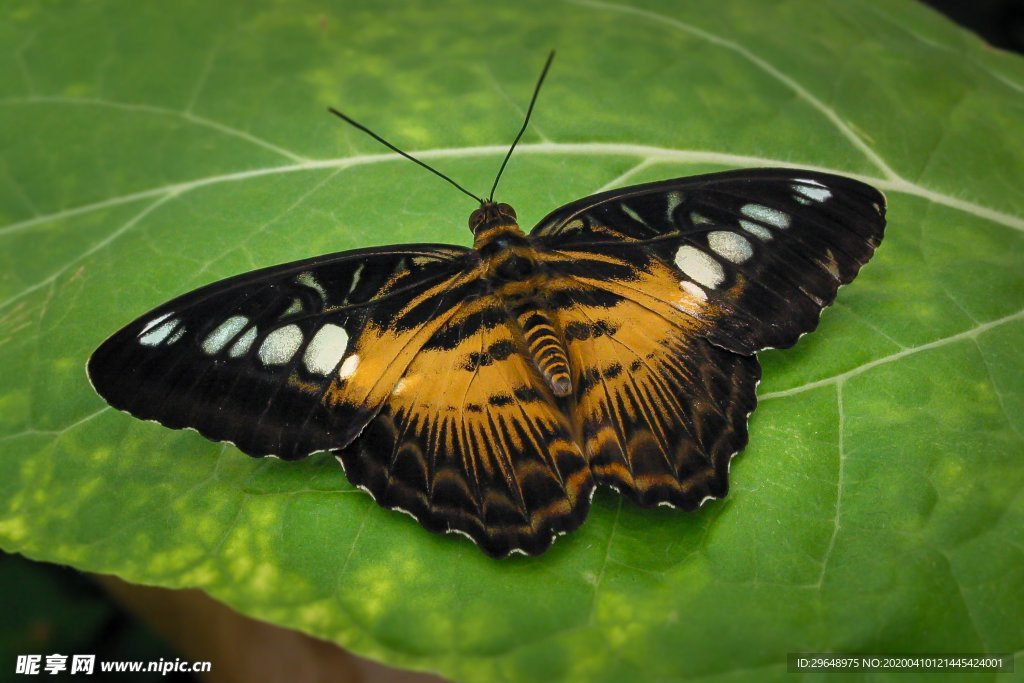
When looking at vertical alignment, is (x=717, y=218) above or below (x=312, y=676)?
above

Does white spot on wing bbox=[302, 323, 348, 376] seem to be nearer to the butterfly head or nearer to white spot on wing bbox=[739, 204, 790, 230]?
the butterfly head

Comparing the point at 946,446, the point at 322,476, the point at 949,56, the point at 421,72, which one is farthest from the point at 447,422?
the point at 949,56

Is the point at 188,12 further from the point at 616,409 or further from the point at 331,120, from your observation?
the point at 616,409

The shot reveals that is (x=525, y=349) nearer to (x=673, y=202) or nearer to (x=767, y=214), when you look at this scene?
(x=673, y=202)

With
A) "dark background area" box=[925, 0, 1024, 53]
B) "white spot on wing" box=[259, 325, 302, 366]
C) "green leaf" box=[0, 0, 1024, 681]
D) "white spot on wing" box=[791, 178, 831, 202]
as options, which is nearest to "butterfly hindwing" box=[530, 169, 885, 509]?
"white spot on wing" box=[791, 178, 831, 202]

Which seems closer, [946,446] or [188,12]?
[946,446]

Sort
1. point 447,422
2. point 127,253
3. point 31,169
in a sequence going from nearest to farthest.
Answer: point 447,422 → point 127,253 → point 31,169

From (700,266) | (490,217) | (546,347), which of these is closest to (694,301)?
(700,266)

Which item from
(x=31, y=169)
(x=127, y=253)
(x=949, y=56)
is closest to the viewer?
(x=127, y=253)
